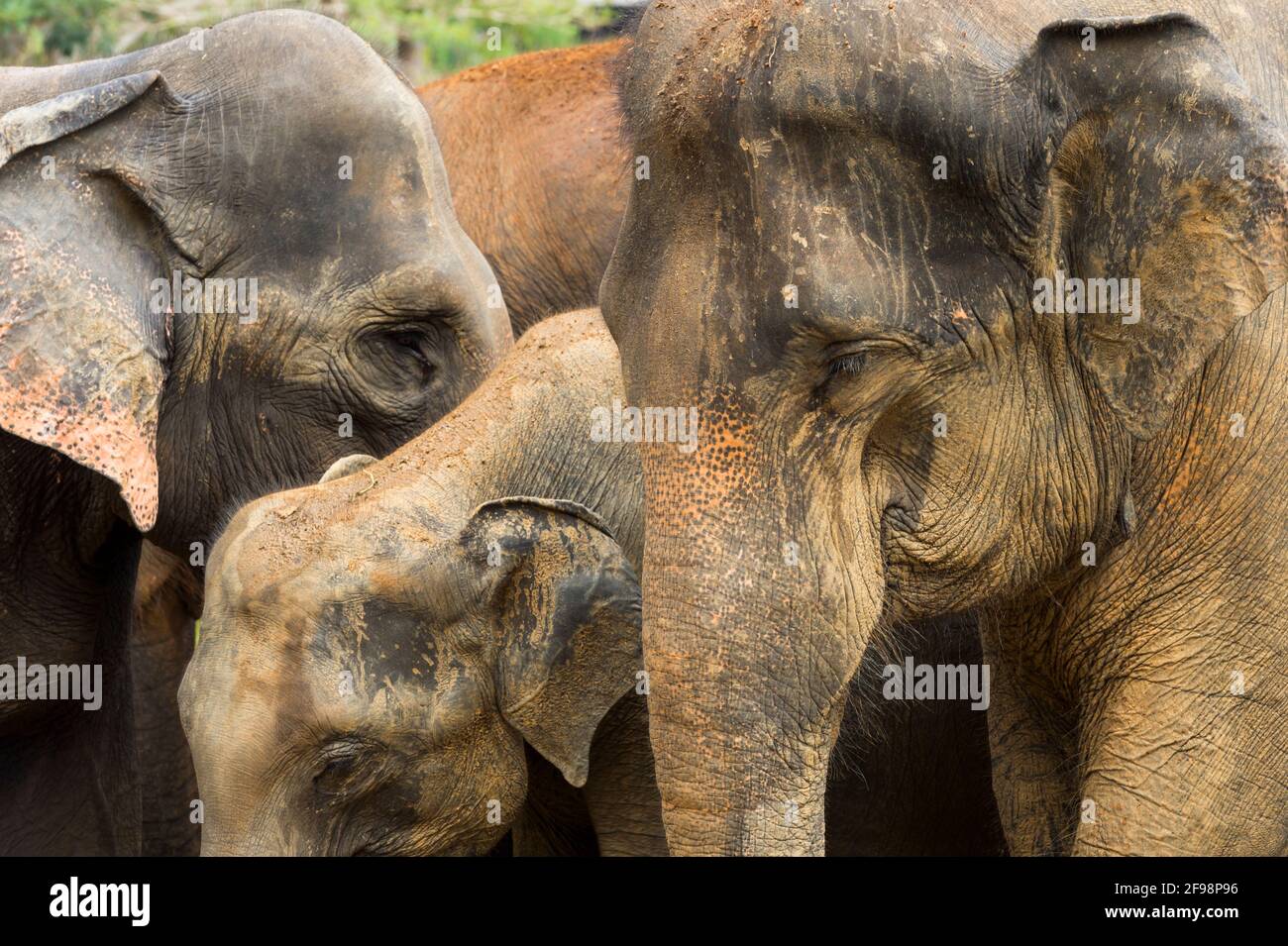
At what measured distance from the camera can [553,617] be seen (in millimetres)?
3424

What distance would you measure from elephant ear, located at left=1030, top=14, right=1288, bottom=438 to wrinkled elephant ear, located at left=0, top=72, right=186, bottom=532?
5.35 feet

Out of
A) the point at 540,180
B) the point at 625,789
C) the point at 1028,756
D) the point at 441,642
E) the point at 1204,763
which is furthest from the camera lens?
the point at 540,180

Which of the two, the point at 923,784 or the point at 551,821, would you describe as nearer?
the point at 551,821

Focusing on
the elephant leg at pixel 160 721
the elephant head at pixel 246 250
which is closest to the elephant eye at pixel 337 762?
the elephant head at pixel 246 250

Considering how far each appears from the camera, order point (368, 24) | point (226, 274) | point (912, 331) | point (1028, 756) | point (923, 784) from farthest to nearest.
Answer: point (368, 24) → point (923, 784) → point (226, 274) → point (1028, 756) → point (912, 331)

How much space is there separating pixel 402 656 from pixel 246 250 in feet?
2.93

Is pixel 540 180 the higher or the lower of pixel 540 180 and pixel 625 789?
the higher

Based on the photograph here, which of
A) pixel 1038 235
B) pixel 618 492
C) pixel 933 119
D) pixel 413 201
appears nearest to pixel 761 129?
pixel 933 119

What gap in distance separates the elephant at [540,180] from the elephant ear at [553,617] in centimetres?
194

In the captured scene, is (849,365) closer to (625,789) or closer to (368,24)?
(625,789)

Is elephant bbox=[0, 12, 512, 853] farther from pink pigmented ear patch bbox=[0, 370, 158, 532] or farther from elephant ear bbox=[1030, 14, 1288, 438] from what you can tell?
elephant ear bbox=[1030, 14, 1288, 438]

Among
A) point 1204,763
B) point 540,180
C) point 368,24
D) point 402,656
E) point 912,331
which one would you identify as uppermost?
point 368,24

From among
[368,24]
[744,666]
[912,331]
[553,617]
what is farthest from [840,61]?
[368,24]

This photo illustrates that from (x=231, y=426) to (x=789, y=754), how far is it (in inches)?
68.0
